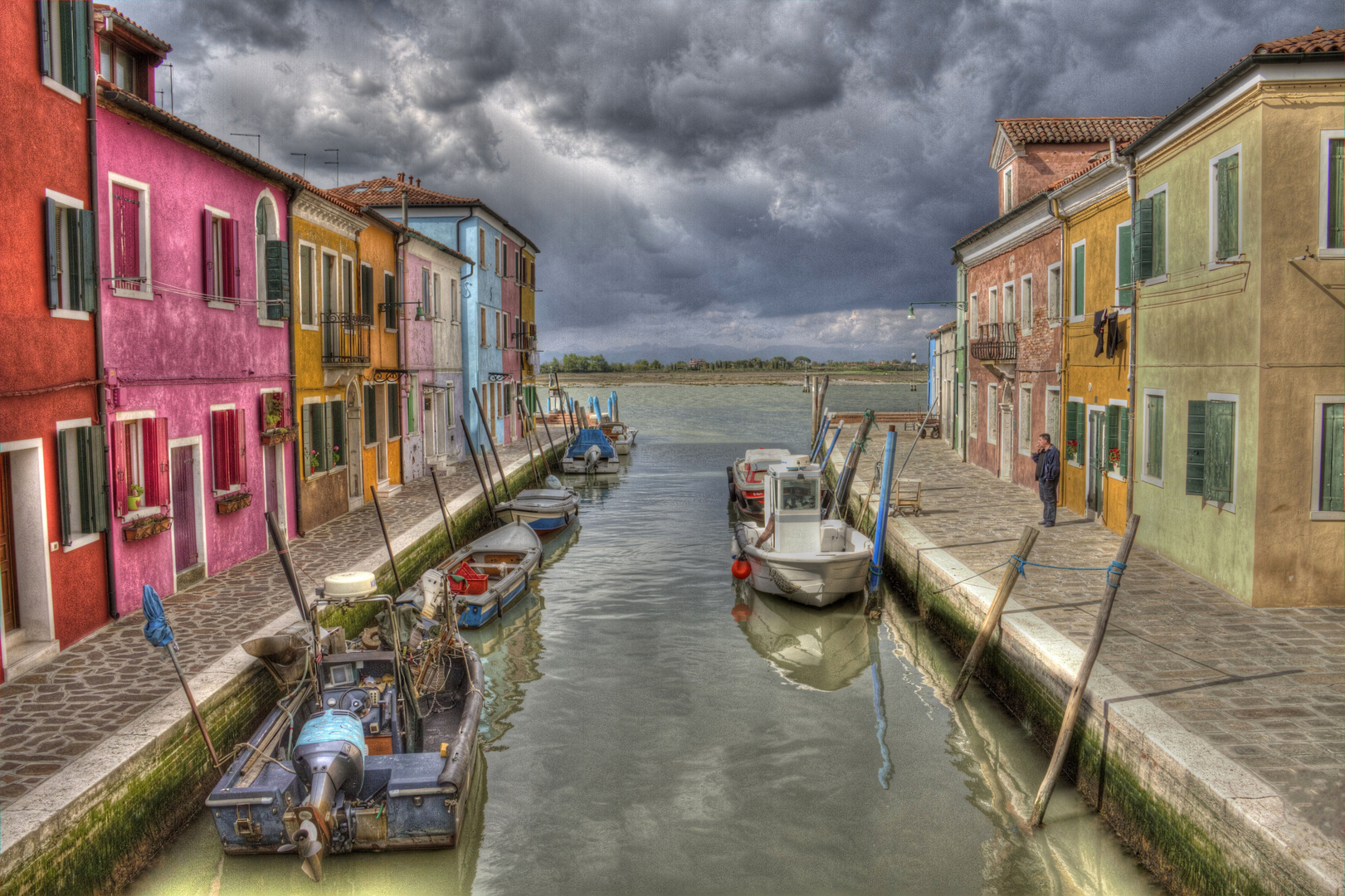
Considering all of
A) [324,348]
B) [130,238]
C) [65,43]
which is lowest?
[324,348]

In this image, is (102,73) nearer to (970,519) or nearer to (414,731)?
(414,731)

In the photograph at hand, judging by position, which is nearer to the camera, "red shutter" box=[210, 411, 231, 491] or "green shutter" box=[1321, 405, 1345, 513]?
"green shutter" box=[1321, 405, 1345, 513]

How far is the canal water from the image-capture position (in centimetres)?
760

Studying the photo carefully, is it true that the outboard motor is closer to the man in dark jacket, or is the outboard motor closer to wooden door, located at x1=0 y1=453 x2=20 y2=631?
wooden door, located at x1=0 y1=453 x2=20 y2=631

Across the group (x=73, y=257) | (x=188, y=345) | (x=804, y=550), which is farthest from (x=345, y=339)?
(x=804, y=550)

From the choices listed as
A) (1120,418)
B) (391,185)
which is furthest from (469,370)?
(1120,418)

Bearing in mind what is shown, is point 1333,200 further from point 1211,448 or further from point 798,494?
point 798,494

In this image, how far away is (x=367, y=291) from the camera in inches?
859

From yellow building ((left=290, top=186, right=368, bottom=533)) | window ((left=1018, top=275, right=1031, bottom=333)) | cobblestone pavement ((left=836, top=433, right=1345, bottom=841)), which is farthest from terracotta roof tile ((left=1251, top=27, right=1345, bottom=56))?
yellow building ((left=290, top=186, right=368, bottom=533))

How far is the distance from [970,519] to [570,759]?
428 inches

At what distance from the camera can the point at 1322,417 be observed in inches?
432

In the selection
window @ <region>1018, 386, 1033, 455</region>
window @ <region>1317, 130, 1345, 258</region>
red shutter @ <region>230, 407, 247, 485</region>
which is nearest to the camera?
window @ <region>1317, 130, 1345, 258</region>

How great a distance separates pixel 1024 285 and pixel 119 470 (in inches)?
780

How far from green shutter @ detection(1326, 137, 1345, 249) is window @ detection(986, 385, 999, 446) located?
1451 centimetres
